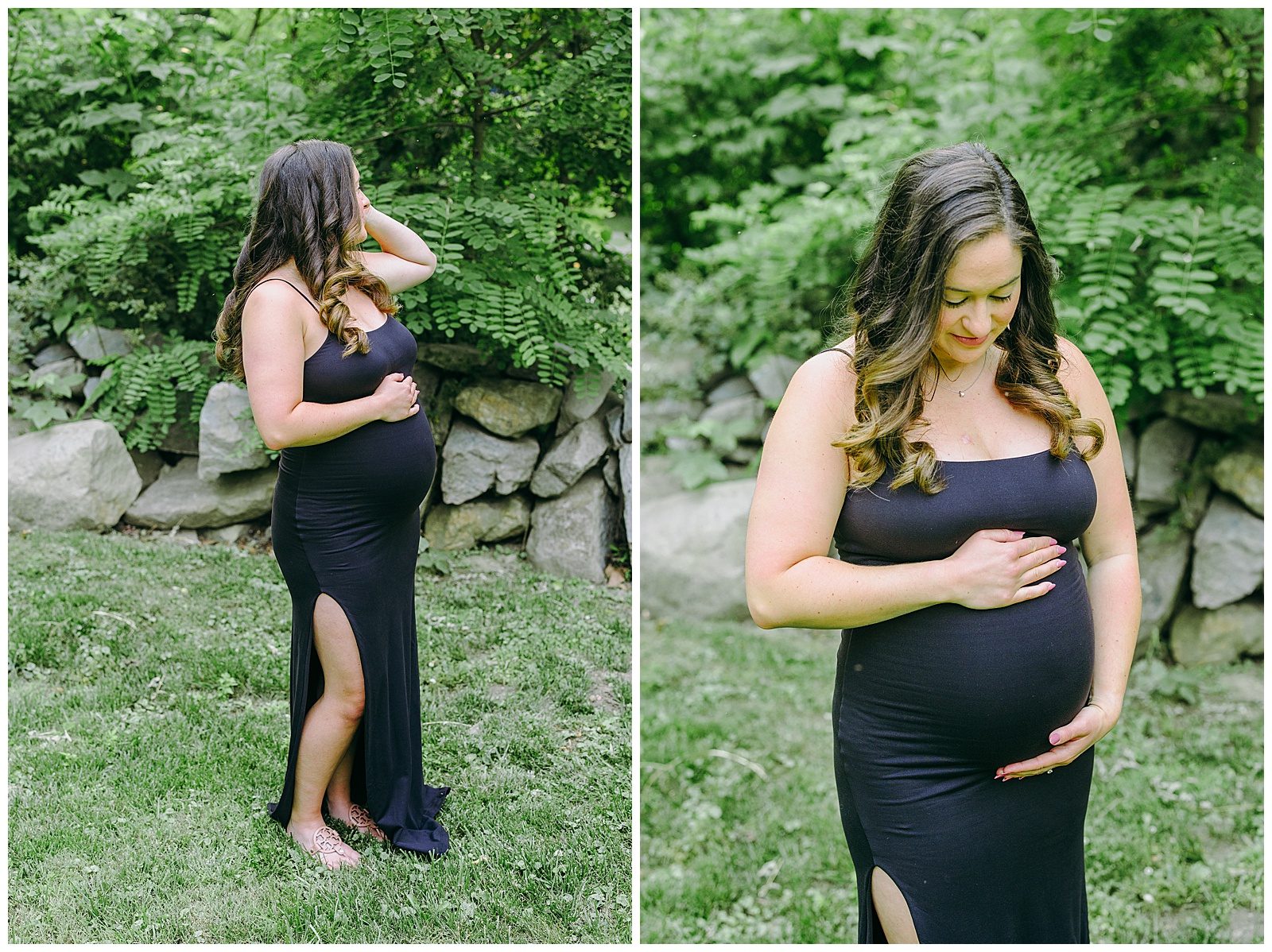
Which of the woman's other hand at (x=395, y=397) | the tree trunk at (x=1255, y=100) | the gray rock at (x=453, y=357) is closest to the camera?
the woman's other hand at (x=395, y=397)

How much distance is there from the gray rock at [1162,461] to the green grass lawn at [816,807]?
84cm

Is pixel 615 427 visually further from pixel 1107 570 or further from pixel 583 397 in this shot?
pixel 1107 570

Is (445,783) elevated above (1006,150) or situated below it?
below

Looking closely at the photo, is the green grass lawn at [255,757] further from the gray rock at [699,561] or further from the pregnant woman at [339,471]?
the gray rock at [699,561]

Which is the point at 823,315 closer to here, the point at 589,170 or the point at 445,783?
the point at 589,170

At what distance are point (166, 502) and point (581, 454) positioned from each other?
2.04m

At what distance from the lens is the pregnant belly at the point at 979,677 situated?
1510 millimetres

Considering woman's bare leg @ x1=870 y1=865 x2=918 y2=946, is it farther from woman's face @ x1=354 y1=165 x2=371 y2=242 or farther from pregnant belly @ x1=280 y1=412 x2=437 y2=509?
woman's face @ x1=354 y1=165 x2=371 y2=242

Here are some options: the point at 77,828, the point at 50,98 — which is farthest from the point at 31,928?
the point at 50,98

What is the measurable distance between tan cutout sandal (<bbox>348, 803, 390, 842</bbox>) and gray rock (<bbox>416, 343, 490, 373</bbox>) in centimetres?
198

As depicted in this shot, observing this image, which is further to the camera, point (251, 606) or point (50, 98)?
point (50, 98)

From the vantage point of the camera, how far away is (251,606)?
3672 millimetres

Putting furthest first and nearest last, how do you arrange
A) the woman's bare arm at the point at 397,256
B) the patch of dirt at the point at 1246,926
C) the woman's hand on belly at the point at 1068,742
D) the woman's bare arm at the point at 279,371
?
1. the patch of dirt at the point at 1246,926
2. the woman's bare arm at the point at 397,256
3. the woman's bare arm at the point at 279,371
4. the woman's hand on belly at the point at 1068,742

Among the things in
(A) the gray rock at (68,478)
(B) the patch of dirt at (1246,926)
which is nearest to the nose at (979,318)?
(B) the patch of dirt at (1246,926)
